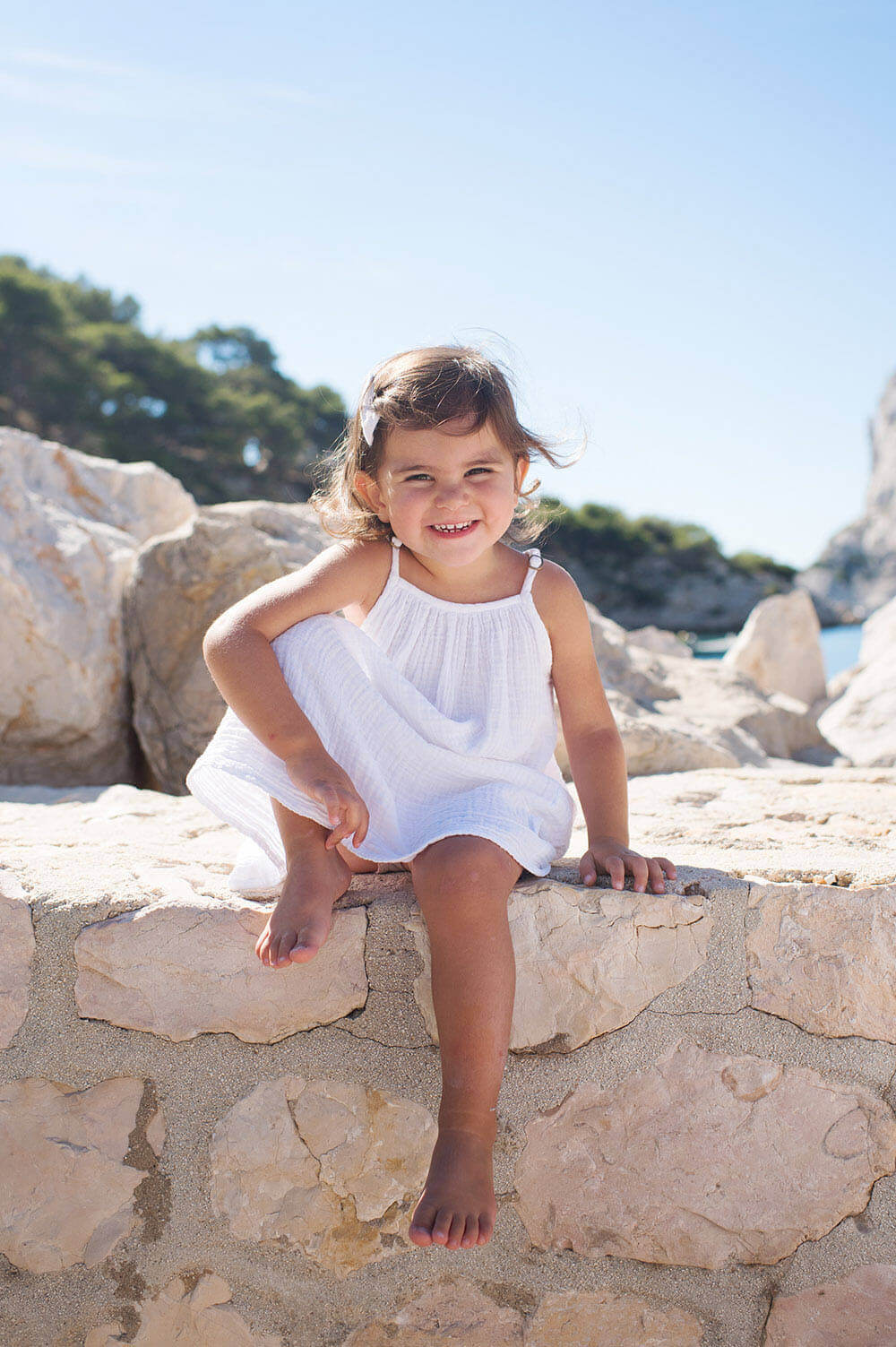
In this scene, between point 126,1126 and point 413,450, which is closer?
point 126,1126

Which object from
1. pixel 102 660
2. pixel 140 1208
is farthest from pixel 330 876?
pixel 102 660

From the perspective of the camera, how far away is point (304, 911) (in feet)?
4.56

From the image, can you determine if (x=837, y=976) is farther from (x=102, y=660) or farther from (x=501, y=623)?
(x=102, y=660)

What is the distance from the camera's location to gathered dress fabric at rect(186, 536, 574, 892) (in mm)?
1553

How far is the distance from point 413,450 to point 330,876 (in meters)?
0.72

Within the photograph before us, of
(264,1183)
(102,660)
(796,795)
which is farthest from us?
(102,660)

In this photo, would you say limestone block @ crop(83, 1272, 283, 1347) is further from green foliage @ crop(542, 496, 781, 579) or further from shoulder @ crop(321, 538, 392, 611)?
green foliage @ crop(542, 496, 781, 579)

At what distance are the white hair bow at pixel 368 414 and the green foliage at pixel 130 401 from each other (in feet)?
62.1

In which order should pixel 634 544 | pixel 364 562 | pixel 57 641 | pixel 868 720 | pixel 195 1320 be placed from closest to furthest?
1. pixel 195 1320
2. pixel 364 562
3. pixel 57 641
4. pixel 868 720
5. pixel 634 544

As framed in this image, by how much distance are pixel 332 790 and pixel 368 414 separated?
2.29ft

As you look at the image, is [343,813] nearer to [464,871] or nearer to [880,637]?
[464,871]

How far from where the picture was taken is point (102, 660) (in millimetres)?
2939

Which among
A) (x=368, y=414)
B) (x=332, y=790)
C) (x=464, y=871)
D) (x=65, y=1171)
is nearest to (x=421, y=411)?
(x=368, y=414)

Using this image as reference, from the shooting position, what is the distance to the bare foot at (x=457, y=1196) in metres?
1.18
